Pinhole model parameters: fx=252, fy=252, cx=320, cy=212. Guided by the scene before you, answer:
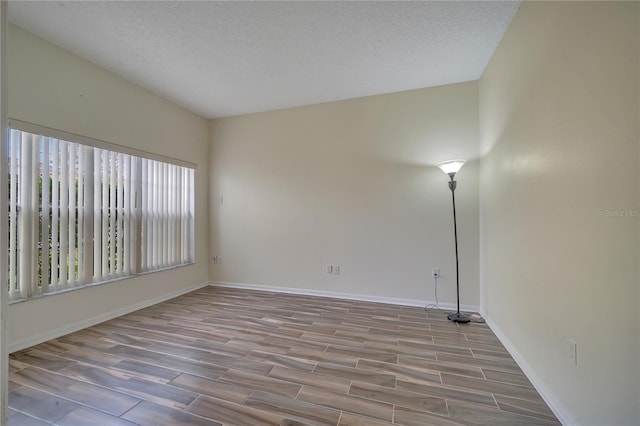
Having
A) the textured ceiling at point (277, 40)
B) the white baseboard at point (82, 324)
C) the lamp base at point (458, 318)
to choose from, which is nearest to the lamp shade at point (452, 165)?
the textured ceiling at point (277, 40)

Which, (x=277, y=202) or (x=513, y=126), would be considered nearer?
(x=513, y=126)

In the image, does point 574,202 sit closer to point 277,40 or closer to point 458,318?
point 458,318

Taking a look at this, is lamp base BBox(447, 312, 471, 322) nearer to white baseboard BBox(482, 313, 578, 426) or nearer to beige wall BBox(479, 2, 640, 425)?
white baseboard BBox(482, 313, 578, 426)

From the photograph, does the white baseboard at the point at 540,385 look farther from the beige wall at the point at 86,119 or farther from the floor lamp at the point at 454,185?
the beige wall at the point at 86,119

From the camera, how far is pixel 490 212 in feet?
8.74

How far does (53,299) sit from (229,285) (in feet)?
6.73

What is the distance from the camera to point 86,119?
8.63ft

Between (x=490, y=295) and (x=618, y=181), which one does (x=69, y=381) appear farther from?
(x=490, y=295)

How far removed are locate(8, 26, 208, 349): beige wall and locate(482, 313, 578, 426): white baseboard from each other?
3.93 metres

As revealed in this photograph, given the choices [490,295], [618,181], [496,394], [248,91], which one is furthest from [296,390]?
[248,91]

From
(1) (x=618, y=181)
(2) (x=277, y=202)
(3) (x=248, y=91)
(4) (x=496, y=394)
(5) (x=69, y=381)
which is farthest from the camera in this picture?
(2) (x=277, y=202)

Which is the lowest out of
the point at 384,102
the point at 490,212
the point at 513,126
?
the point at 490,212

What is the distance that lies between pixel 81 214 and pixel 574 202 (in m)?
4.03

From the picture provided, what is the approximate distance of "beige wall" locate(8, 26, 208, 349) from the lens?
7.14 feet
